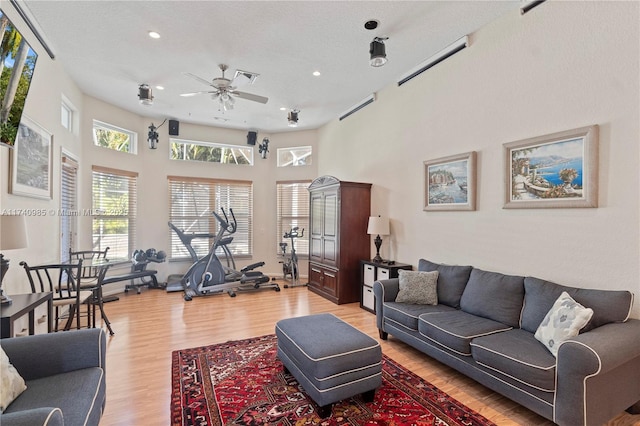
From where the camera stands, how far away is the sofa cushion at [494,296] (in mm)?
2836

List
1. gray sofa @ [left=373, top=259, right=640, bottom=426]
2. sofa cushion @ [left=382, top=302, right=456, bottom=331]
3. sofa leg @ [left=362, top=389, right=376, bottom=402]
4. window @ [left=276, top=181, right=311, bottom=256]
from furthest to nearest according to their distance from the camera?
window @ [left=276, top=181, right=311, bottom=256] → sofa cushion @ [left=382, top=302, right=456, bottom=331] → sofa leg @ [left=362, top=389, right=376, bottom=402] → gray sofa @ [left=373, top=259, right=640, bottom=426]

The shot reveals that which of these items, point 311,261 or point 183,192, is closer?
point 311,261

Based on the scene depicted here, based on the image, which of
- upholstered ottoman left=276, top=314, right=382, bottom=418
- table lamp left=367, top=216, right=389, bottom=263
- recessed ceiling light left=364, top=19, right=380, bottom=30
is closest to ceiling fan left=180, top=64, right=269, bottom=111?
recessed ceiling light left=364, top=19, right=380, bottom=30

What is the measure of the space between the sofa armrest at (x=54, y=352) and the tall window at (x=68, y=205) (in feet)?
10.5

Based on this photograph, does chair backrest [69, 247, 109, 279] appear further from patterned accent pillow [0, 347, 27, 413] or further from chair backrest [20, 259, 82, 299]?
patterned accent pillow [0, 347, 27, 413]

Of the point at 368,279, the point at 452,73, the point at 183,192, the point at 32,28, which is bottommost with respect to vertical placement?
the point at 368,279

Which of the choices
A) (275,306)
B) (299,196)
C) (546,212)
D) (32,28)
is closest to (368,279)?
(275,306)

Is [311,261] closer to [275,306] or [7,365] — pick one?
[275,306]

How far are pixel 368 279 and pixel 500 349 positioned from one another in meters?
2.65

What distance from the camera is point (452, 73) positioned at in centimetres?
383

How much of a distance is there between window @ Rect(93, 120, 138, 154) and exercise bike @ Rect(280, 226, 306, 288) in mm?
3627

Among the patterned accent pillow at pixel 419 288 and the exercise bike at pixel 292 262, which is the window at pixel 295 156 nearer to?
the exercise bike at pixel 292 262

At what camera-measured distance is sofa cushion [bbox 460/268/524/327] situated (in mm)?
2836

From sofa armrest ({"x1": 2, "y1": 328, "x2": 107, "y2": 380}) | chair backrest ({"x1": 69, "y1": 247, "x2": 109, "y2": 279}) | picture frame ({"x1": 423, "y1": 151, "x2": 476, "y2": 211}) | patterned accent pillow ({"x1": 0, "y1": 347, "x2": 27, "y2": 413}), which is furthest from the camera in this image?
chair backrest ({"x1": 69, "y1": 247, "x2": 109, "y2": 279})
